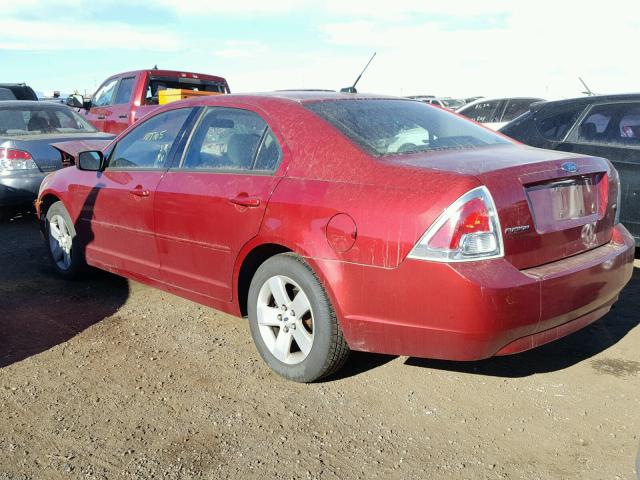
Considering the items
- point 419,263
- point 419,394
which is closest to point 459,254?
point 419,263

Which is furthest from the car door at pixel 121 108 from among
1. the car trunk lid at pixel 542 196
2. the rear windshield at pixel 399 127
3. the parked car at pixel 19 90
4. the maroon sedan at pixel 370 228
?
the car trunk lid at pixel 542 196

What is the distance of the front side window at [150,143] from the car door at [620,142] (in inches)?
142

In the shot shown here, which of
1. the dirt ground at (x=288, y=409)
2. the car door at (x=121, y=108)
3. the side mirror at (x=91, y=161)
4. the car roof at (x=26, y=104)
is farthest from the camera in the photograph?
the car door at (x=121, y=108)

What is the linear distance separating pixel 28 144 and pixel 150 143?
12.8 feet

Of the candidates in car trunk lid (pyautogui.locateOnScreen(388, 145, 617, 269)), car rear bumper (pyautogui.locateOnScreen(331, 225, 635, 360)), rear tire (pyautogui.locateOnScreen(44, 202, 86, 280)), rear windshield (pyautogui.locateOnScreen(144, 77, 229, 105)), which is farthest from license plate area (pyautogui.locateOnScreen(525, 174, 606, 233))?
rear windshield (pyautogui.locateOnScreen(144, 77, 229, 105))

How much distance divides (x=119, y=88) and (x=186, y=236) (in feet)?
28.2

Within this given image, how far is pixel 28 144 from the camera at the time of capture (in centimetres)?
789

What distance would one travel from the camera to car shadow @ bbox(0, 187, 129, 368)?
4.31m

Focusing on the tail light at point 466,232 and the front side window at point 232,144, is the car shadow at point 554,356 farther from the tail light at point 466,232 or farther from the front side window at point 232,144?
the front side window at point 232,144

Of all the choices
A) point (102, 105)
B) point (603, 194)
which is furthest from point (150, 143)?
point (102, 105)

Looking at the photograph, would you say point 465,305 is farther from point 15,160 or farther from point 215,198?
point 15,160

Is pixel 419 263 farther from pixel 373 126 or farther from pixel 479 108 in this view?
pixel 479 108

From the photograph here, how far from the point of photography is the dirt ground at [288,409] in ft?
9.36

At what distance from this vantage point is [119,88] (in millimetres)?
11844
